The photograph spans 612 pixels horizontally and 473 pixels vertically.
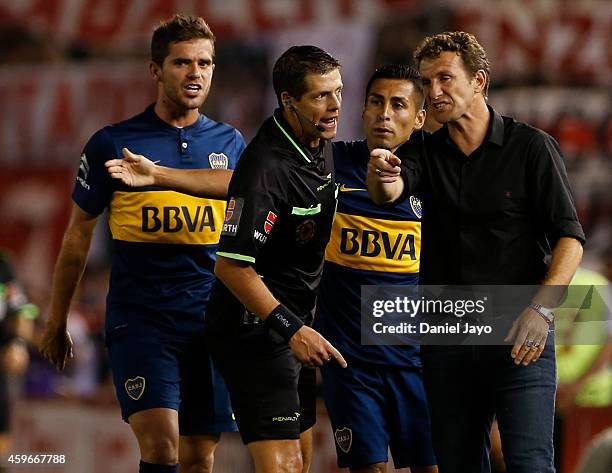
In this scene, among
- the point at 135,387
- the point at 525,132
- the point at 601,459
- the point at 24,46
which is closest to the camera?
the point at 601,459

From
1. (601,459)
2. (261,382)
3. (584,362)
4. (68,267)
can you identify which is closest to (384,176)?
(261,382)

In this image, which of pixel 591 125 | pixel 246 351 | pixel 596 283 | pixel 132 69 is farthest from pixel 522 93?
pixel 246 351

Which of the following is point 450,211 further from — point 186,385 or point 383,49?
point 383,49

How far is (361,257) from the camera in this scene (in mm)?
6656

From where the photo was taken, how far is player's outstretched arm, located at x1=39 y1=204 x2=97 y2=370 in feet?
21.7

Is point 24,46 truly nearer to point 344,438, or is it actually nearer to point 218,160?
point 218,160

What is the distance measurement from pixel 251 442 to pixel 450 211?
4.27 ft

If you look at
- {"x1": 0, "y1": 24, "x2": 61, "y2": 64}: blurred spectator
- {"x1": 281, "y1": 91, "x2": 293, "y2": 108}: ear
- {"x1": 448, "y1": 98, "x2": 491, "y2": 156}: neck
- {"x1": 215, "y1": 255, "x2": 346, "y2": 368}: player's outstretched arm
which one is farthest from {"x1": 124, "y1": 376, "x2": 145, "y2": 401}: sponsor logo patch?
{"x1": 0, "y1": 24, "x2": 61, "y2": 64}: blurred spectator

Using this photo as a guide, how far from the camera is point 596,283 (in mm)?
9188

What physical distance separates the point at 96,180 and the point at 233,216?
127 centimetres

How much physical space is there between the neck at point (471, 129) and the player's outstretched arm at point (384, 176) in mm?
337

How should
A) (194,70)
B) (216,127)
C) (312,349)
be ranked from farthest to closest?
(216,127)
(194,70)
(312,349)

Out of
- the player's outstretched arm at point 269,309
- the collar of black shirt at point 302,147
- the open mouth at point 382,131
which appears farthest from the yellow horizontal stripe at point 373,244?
the player's outstretched arm at point 269,309

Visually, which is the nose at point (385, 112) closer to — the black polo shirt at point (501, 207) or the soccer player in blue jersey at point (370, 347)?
the soccer player in blue jersey at point (370, 347)
